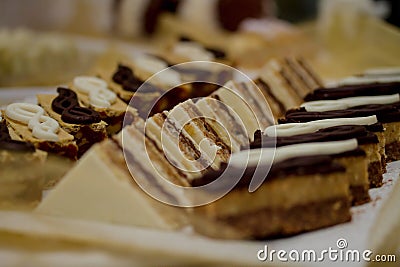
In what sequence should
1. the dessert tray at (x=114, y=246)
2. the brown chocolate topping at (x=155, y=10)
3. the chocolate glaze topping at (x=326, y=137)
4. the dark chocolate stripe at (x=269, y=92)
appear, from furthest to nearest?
the brown chocolate topping at (x=155, y=10), the dark chocolate stripe at (x=269, y=92), the chocolate glaze topping at (x=326, y=137), the dessert tray at (x=114, y=246)

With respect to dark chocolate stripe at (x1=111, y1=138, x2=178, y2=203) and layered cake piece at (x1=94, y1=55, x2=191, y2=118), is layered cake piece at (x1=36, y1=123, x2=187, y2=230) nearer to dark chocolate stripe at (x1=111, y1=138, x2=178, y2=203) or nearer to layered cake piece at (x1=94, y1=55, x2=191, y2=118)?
dark chocolate stripe at (x1=111, y1=138, x2=178, y2=203)

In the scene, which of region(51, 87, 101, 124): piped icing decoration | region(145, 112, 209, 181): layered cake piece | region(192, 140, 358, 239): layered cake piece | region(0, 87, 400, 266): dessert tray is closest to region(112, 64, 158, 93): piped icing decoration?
region(51, 87, 101, 124): piped icing decoration

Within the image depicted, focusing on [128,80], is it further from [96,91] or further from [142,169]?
[142,169]

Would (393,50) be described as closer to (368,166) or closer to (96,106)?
(368,166)

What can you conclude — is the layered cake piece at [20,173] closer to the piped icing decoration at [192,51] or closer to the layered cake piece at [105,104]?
the layered cake piece at [105,104]

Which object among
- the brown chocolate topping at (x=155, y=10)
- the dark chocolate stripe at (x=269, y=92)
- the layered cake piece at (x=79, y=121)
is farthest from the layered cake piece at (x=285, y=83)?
the brown chocolate topping at (x=155, y=10)

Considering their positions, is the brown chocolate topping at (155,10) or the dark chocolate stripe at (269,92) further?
the brown chocolate topping at (155,10)


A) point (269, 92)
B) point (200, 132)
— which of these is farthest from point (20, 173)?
point (269, 92)
